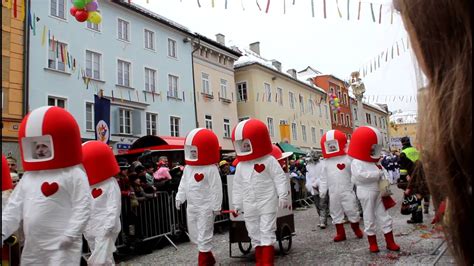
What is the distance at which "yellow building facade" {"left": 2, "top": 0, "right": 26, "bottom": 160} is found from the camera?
1484 centimetres

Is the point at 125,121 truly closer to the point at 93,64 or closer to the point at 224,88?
the point at 93,64

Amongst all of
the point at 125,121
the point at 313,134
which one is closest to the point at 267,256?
the point at 125,121

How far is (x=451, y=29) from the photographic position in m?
0.65

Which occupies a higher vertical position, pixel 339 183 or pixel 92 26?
pixel 92 26

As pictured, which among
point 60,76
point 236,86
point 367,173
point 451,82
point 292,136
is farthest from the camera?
point 292,136

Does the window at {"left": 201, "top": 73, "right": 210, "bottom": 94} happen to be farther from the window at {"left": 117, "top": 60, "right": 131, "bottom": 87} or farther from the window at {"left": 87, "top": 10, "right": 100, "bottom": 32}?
the window at {"left": 87, "top": 10, "right": 100, "bottom": 32}

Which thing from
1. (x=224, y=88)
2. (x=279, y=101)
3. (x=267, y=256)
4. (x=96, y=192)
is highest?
(x=224, y=88)

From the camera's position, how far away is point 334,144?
8.48 meters

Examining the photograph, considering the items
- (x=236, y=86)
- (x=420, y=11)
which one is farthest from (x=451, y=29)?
(x=236, y=86)

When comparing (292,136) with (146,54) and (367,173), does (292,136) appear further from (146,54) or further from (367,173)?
(367,173)

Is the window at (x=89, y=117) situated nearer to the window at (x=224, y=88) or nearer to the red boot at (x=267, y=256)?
the window at (x=224, y=88)

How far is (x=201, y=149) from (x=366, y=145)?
2849 millimetres

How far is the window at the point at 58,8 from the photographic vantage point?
17.1 metres

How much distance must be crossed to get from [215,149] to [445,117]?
6147 mm
